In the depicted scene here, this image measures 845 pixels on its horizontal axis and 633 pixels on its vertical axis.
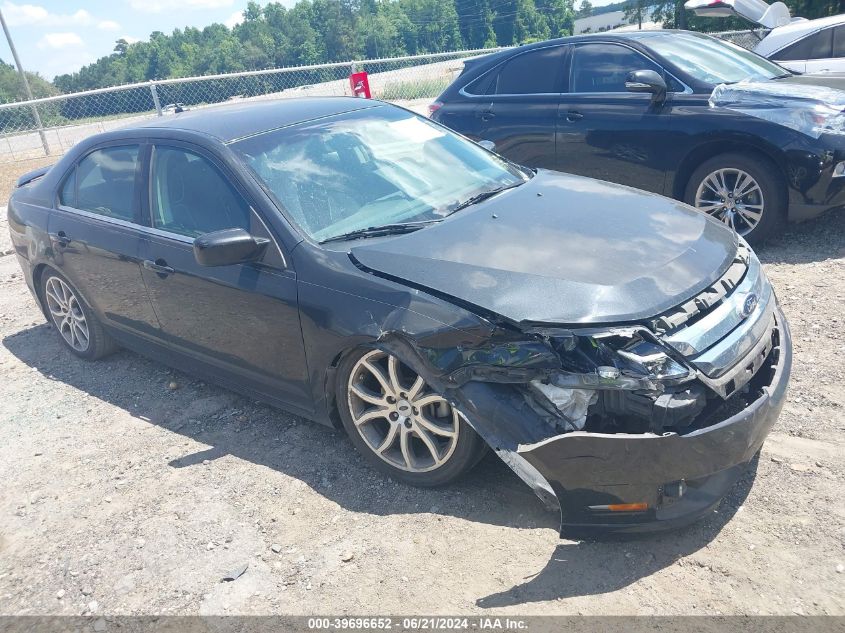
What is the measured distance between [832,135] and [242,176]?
4.39 meters

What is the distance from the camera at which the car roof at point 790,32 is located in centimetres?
941

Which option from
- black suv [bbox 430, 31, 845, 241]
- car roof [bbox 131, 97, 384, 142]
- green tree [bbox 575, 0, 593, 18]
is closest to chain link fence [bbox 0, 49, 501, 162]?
black suv [bbox 430, 31, 845, 241]

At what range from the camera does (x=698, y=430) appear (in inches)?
101

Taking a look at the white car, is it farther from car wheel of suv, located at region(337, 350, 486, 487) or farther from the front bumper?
car wheel of suv, located at region(337, 350, 486, 487)

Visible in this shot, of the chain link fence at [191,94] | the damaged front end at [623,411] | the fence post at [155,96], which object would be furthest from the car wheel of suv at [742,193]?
the fence post at [155,96]

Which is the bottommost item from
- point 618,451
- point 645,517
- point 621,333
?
point 645,517

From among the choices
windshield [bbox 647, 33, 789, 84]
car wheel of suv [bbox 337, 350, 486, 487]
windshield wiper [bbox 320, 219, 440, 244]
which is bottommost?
car wheel of suv [bbox 337, 350, 486, 487]

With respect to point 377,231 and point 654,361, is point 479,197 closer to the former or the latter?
point 377,231

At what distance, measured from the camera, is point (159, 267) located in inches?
162

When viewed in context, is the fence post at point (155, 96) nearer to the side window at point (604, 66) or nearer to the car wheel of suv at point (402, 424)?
the side window at point (604, 66)

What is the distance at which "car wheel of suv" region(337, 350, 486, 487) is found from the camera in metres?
3.09

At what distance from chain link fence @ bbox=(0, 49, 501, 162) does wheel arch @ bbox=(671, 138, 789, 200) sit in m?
7.49

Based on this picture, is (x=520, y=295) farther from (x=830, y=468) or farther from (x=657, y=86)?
(x=657, y=86)

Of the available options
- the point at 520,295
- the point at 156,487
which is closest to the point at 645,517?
the point at 520,295
